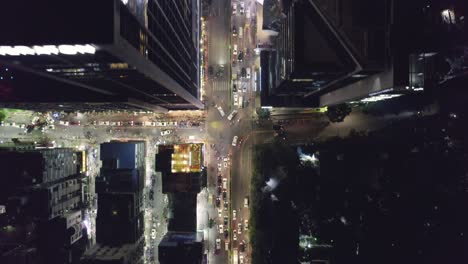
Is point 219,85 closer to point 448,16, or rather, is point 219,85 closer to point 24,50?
point 448,16

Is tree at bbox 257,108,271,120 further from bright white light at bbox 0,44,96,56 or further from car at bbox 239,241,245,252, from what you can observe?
bright white light at bbox 0,44,96,56

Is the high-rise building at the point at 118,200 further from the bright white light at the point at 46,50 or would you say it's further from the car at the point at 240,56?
the bright white light at the point at 46,50

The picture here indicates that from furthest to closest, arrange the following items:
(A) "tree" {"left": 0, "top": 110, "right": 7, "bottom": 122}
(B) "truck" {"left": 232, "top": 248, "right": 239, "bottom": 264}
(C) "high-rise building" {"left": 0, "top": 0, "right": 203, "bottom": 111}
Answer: (A) "tree" {"left": 0, "top": 110, "right": 7, "bottom": 122}
(B) "truck" {"left": 232, "top": 248, "right": 239, "bottom": 264}
(C) "high-rise building" {"left": 0, "top": 0, "right": 203, "bottom": 111}

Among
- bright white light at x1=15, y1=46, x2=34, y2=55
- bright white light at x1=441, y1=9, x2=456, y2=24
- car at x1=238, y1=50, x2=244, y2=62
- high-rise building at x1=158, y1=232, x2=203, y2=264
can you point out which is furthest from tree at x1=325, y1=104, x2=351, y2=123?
bright white light at x1=15, y1=46, x2=34, y2=55

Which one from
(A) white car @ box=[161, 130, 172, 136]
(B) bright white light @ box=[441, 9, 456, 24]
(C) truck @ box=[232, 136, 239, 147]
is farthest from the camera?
(A) white car @ box=[161, 130, 172, 136]

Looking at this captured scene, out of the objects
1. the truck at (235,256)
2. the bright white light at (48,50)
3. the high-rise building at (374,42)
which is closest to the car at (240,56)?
the high-rise building at (374,42)

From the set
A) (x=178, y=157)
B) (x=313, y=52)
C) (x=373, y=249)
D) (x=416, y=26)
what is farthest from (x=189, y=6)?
(x=373, y=249)
